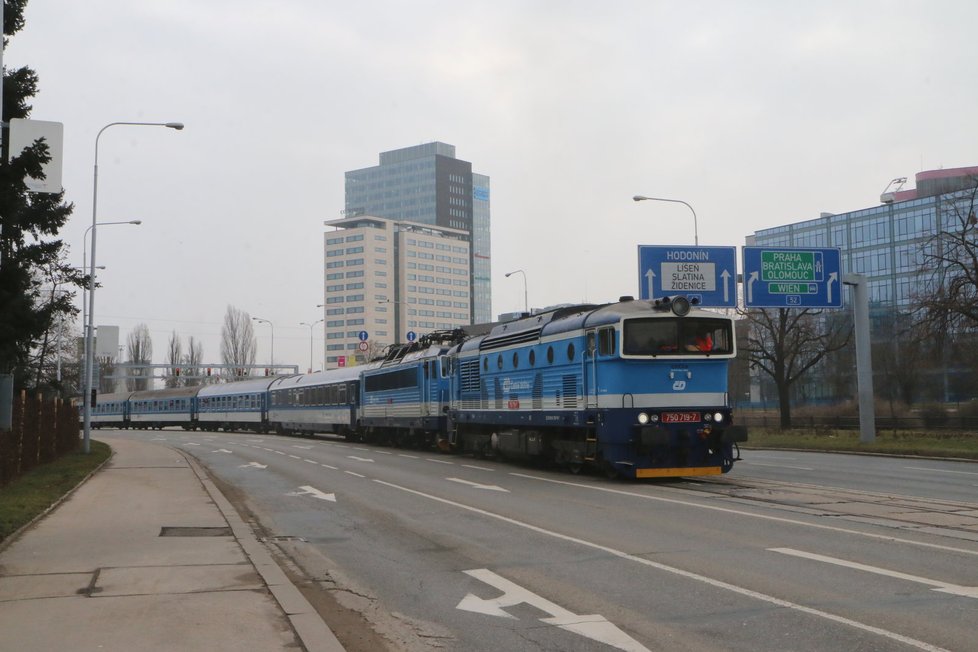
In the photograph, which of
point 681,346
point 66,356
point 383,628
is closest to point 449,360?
point 681,346

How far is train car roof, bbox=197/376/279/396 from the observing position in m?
62.0

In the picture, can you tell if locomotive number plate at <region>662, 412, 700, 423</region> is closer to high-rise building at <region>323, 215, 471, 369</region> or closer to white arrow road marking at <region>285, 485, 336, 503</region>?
white arrow road marking at <region>285, 485, 336, 503</region>

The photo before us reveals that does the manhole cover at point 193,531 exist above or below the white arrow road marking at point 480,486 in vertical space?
above

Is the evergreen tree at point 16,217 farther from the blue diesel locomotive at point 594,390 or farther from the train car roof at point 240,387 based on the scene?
the train car roof at point 240,387

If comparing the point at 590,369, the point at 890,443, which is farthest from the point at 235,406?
the point at 590,369

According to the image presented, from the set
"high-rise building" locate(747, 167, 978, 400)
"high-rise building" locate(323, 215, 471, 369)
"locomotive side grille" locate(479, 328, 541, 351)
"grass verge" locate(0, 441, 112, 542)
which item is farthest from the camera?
"high-rise building" locate(323, 215, 471, 369)

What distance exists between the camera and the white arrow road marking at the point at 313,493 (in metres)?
17.9

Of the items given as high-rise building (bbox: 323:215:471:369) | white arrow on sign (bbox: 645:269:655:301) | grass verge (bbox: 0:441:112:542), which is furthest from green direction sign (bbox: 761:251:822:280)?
high-rise building (bbox: 323:215:471:369)

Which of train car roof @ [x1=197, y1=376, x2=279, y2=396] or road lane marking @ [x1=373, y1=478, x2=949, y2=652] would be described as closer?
road lane marking @ [x1=373, y1=478, x2=949, y2=652]

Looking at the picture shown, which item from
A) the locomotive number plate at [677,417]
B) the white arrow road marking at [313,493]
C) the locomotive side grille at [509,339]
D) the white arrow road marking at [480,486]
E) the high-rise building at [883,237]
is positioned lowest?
the white arrow road marking at [313,493]

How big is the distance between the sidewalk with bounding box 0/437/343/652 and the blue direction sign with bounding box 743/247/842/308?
845 inches

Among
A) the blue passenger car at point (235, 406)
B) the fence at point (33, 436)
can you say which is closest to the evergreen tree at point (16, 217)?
the fence at point (33, 436)

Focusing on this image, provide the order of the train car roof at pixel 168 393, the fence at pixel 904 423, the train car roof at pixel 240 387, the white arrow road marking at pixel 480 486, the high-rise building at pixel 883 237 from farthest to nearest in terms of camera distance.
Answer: the high-rise building at pixel 883 237 → the train car roof at pixel 168 393 → the train car roof at pixel 240 387 → the fence at pixel 904 423 → the white arrow road marking at pixel 480 486

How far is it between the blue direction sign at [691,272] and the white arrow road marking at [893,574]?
2162cm
